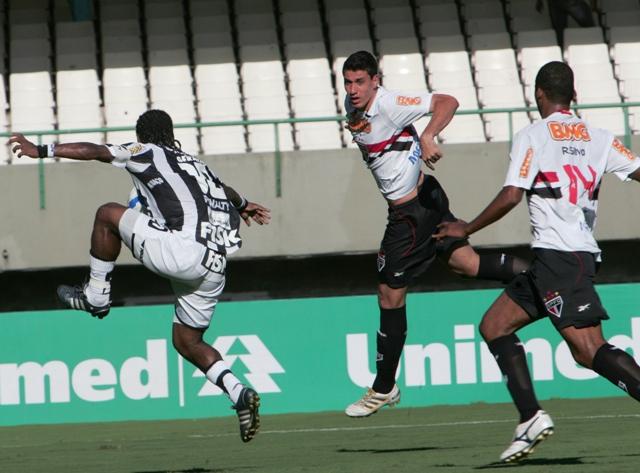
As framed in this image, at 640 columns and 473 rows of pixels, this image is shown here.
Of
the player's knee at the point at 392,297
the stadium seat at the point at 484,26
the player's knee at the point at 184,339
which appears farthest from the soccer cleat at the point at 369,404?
the stadium seat at the point at 484,26

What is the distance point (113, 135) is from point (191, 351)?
28.6ft

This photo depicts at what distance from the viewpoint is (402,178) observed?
879cm

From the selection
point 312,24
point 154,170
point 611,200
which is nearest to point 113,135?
point 312,24

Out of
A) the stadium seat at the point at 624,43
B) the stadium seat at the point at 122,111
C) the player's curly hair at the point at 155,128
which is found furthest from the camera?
the stadium seat at the point at 624,43

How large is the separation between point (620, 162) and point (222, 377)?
263 cm

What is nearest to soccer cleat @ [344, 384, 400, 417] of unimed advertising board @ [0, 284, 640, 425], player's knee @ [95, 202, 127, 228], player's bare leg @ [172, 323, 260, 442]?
player's bare leg @ [172, 323, 260, 442]

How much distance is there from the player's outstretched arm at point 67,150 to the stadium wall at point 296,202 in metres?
8.73

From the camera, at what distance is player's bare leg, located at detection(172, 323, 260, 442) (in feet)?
25.1

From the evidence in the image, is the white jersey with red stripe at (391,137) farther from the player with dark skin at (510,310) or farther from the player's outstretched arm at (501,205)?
the player's outstretched arm at (501,205)

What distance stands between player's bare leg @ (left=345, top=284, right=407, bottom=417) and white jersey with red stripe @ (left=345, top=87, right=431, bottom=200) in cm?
67

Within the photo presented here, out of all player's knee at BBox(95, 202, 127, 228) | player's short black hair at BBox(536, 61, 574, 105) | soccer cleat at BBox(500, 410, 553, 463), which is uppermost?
player's short black hair at BBox(536, 61, 574, 105)

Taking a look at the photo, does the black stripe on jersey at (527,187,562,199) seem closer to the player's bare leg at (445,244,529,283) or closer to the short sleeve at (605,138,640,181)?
the short sleeve at (605,138,640,181)

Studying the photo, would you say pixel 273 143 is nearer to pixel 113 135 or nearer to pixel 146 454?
pixel 113 135

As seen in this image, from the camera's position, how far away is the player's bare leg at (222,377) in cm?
764
